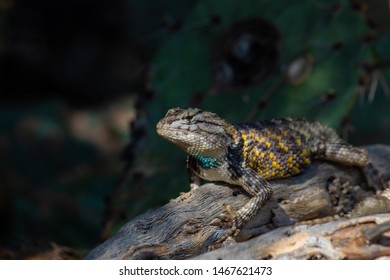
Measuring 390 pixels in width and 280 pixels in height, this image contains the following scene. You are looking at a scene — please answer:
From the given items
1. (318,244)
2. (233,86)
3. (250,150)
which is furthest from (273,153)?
(233,86)

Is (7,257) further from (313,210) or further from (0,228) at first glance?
(313,210)

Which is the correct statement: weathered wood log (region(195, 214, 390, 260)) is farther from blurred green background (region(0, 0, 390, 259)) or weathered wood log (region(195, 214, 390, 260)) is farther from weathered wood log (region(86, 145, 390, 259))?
blurred green background (region(0, 0, 390, 259))

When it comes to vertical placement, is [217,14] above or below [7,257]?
above

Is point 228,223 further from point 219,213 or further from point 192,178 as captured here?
point 192,178

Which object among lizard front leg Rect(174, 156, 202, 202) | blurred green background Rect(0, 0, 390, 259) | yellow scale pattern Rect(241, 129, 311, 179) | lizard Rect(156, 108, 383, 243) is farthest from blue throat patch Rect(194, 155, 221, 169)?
blurred green background Rect(0, 0, 390, 259)

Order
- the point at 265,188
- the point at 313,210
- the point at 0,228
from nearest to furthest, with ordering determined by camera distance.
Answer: the point at 265,188 → the point at 313,210 → the point at 0,228

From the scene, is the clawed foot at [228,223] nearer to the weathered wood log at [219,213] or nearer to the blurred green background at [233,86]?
the weathered wood log at [219,213]

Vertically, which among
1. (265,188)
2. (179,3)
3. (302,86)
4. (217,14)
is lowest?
(265,188)
